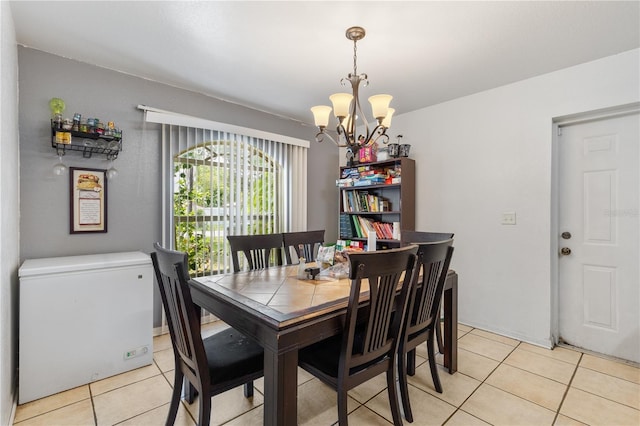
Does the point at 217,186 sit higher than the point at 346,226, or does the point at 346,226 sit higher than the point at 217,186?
the point at 217,186

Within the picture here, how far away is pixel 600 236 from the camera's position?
251 centimetres

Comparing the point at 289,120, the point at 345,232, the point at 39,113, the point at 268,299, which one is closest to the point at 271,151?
the point at 289,120

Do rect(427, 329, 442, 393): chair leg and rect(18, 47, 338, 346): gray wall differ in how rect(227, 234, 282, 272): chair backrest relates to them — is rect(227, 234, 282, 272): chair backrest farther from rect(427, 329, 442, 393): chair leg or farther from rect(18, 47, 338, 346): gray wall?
rect(427, 329, 442, 393): chair leg

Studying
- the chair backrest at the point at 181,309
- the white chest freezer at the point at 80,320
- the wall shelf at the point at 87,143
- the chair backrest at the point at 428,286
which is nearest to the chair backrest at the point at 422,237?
the chair backrest at the point at 428,286

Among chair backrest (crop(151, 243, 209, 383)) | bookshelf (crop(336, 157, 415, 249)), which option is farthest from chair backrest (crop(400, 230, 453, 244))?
chair backrest (crop(151, 243, 209, 383))

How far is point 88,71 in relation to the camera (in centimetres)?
240

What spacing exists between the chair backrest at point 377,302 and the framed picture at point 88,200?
230cm

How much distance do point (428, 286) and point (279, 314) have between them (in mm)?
958

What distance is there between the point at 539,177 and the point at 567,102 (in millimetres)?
666

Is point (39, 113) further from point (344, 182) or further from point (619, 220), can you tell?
point (619, 220)

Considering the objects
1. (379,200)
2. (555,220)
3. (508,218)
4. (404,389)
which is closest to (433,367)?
(404,389)

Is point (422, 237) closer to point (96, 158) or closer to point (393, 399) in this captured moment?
point (393, 399)

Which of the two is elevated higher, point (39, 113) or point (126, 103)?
Result: point (126, 103)

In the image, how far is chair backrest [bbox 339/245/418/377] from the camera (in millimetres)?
1303
